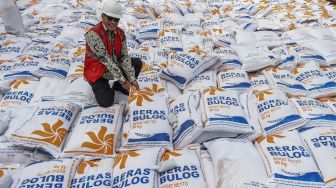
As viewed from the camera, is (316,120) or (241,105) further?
(241,105)

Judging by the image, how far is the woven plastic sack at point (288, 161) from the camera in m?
1.82

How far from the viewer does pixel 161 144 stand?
2197 millimetres

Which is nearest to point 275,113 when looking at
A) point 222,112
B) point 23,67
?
point 222,112

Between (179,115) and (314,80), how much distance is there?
1391mm

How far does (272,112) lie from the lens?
2.39 metres

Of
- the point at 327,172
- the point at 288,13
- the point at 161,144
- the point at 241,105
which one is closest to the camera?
the point at 327,172

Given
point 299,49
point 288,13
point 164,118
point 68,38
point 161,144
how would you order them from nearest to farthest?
point 161,144 → point 164,118 → point 299,49 → point 68,38 → point 288,13

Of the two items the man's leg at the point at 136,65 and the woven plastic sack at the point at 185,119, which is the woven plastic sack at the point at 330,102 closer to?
the woven plastic sack at the point at 185,119

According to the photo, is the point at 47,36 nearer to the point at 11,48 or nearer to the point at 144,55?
the point at 11,48

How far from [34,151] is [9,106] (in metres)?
0.65

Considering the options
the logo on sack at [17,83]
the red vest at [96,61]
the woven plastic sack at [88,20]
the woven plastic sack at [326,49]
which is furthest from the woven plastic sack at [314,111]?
the woven plastic sack at [88,20]

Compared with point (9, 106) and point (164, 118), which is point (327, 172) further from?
point (9, 106)

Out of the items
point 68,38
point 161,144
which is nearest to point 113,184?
point 161,144

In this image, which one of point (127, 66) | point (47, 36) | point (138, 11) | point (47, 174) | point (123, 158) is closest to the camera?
point (47, 174)
